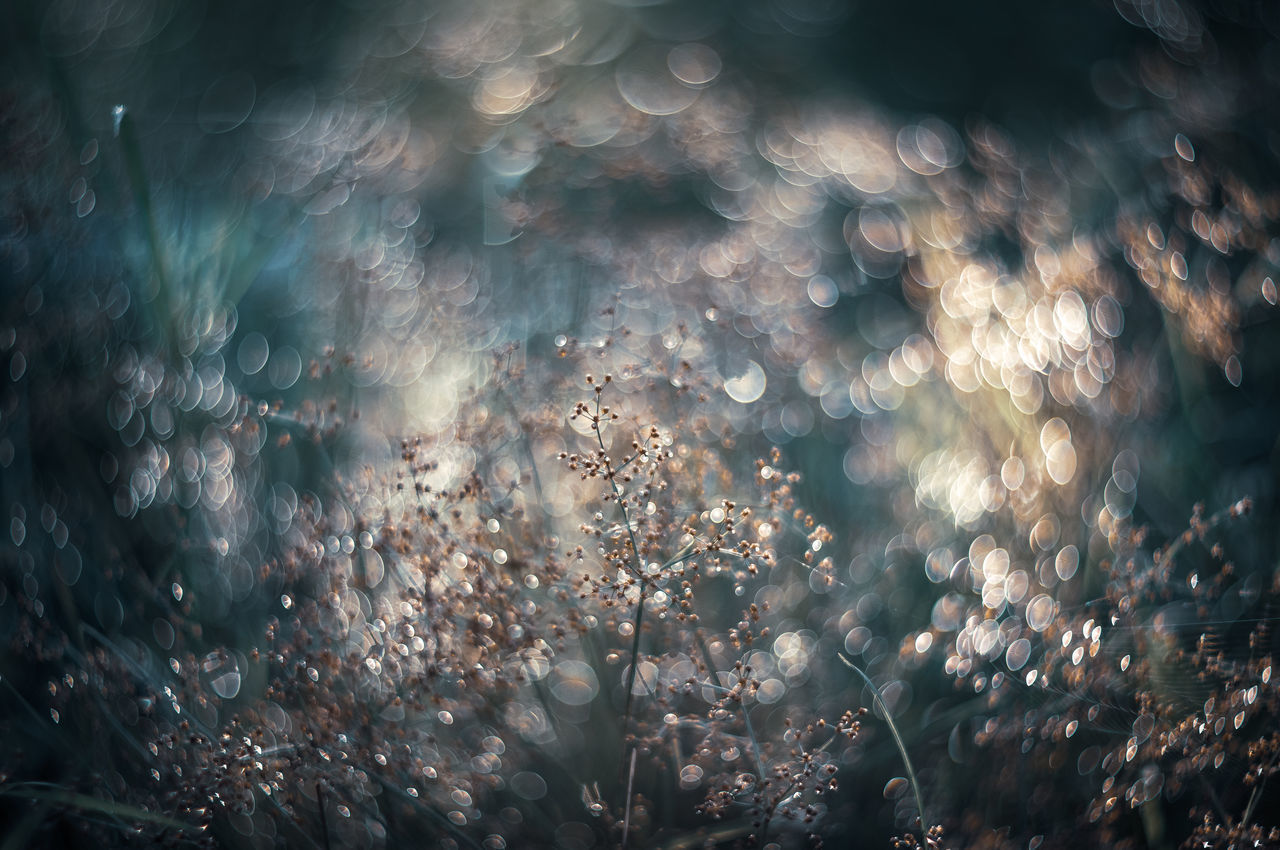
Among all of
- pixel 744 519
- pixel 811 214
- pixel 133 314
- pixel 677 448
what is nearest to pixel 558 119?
pixel 811 214

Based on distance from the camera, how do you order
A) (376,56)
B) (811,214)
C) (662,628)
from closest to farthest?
(662,628) < (811,214) < (376,56)

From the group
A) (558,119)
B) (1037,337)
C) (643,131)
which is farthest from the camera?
(643,131)

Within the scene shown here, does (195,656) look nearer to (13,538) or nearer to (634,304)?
(13,538)

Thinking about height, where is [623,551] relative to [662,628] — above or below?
above

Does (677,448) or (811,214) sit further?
(811,214)

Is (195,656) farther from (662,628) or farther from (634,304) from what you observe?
(634,304)

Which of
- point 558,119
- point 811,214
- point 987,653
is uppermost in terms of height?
point 558,119
